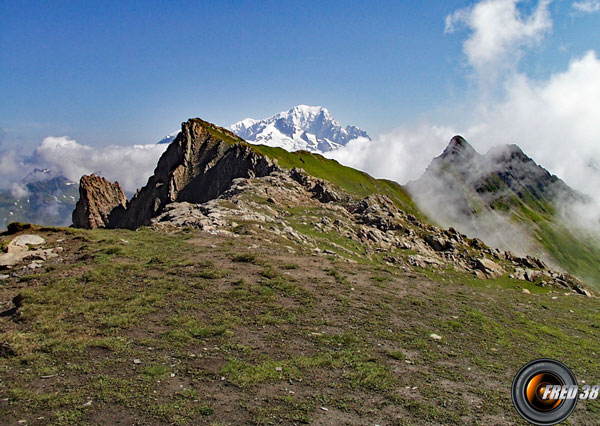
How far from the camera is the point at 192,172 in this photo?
4525 inches

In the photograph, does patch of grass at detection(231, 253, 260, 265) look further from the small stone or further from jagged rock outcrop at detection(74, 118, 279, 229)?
jagged rock outcrop at detection(74, 118, 279, 229)

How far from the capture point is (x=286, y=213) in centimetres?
5444

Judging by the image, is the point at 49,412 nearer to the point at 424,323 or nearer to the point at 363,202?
the point at 424,323

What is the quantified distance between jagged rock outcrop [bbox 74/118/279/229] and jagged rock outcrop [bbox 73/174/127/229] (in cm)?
109

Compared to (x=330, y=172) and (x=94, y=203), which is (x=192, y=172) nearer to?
(x=94, y=203)

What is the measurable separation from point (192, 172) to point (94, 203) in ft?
131

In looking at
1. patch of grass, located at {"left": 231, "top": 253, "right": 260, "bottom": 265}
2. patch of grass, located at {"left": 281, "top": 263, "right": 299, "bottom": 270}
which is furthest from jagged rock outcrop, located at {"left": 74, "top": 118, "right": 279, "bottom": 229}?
patch of grass, located at {"left": 281, "top": 263, "right": 299, "bottom": 270}

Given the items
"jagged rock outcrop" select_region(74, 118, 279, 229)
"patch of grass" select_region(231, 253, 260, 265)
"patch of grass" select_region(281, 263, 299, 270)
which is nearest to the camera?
"patch of grass" select_region(231, 253, 260, 265)

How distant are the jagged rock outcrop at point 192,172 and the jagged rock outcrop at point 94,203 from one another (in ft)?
3.58

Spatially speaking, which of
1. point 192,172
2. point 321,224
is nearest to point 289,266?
point 321,224

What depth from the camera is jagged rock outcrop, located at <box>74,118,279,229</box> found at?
103188mm

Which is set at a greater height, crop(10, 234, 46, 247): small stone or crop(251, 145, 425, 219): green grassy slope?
crop(251, 145, 425, 219): green grassy slope

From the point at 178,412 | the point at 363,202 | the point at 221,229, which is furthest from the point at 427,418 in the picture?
the point at 363,202

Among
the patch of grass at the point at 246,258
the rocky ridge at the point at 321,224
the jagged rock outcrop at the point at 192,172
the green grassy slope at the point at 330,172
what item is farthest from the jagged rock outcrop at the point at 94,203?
the patch of grass at the point at 246,258
